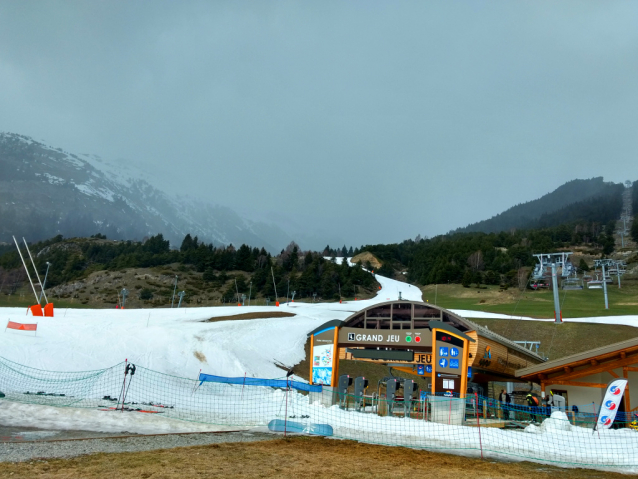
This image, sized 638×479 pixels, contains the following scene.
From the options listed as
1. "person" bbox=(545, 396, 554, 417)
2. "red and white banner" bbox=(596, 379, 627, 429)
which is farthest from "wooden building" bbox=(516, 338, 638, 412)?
"red and white banner" bbox=(596, 379, 627, 429)

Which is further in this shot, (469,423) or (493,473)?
(469,423)

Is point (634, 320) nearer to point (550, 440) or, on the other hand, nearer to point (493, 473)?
point (550, 440)

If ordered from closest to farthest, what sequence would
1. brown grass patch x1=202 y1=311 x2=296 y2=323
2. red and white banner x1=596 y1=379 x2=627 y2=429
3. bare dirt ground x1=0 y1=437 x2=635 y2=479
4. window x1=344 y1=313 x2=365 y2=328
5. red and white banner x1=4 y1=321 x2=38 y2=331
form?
1. bare dirt ground x1=0 y1=437 x2=635 y2=479
2. red and white banner x1=596 y1=379 x2=627 y2=429
3. window x1=344 y1=313 x2=365 y2=328
4. red and white banner x1=4 y1=321 x2=38 y2=331
5. brown grass patch x1=202 y1=311 x2=296 y2=323

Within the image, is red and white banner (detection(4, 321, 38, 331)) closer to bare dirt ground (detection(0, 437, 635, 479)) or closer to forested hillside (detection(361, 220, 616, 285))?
bare dirt ground (detection(0, 437, 635, 479))

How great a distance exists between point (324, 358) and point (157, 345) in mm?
13744

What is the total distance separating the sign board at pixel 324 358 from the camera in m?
20.2

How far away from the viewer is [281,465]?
898 cm

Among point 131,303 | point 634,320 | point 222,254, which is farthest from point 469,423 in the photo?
point 222,254

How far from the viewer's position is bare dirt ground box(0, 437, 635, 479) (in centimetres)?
787

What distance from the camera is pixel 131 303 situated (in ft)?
284

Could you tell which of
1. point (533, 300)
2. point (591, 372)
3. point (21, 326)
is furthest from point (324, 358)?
point (533, 300)

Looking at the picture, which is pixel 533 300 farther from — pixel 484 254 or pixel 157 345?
pixel 157 345

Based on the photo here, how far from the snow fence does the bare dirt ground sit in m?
1.58

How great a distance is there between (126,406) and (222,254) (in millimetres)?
104724
